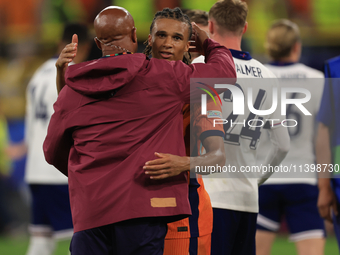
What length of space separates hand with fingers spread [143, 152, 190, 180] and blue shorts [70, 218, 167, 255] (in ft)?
0.71

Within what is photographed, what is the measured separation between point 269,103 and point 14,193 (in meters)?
6.43

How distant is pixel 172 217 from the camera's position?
7.06 ft

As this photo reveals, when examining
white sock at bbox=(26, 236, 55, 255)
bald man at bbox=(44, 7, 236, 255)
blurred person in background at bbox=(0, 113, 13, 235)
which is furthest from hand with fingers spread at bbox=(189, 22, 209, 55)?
blurred person in background at bbox=(0, 113, 13, 235)

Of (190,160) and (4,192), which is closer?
(190,160)

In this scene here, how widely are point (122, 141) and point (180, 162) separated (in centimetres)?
28

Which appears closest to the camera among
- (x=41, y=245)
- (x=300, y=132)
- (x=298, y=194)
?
(x=298, y=194)

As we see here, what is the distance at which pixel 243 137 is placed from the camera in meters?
3.22

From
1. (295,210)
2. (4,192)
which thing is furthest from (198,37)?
(4,192)

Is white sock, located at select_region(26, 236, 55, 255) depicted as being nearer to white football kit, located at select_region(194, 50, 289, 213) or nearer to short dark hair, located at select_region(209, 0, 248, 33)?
white football kit, located at select_region(194, 50, 289, 213)

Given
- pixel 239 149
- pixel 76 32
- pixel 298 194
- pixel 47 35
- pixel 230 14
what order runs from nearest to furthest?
pixel 239 149 < pixel 230 14 < pixel 298 194 < pixel 76 32 < pixel 47 35

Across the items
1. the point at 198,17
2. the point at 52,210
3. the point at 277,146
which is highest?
the point at 198,17

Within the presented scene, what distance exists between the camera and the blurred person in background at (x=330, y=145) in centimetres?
307

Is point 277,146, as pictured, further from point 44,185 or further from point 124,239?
point 44,185

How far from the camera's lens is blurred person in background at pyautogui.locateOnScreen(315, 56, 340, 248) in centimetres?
307
